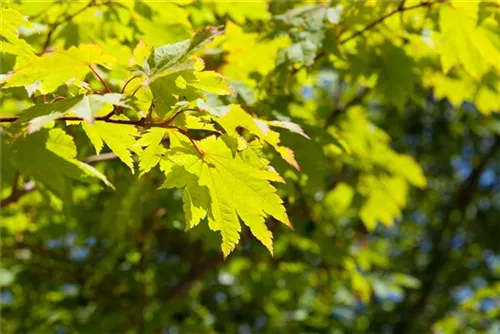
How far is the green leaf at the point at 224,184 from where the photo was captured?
1.10 m

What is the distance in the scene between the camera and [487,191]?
16.9 ft

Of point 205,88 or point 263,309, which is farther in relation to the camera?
point 263,309

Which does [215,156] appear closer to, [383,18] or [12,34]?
[12,34]

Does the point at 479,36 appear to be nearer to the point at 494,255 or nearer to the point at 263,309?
the point at 263,309

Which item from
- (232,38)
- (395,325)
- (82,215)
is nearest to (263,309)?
(82,215)

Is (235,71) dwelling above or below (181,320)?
above

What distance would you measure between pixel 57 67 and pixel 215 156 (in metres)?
0.28

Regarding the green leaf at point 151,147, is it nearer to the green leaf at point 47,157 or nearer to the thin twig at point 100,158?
the green leaf at point 47,157

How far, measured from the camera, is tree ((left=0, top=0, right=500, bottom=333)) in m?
1.10

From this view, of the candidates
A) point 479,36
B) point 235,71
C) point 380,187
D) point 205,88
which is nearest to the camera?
point 205,88

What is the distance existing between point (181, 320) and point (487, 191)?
10.7ft

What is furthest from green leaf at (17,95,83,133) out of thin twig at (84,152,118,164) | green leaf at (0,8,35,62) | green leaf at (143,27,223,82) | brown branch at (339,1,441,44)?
brown branch at (339,1,441,44)

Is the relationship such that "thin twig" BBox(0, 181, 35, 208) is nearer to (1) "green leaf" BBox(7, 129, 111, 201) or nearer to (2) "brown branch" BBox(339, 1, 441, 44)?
(1) "green leaf" BBox(7, 129, 111, 201)

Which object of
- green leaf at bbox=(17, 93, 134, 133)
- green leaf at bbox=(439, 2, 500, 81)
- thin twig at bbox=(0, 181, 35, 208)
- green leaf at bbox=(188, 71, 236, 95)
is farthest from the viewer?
thin twig at bbox=(0, 181, 35, 208)
